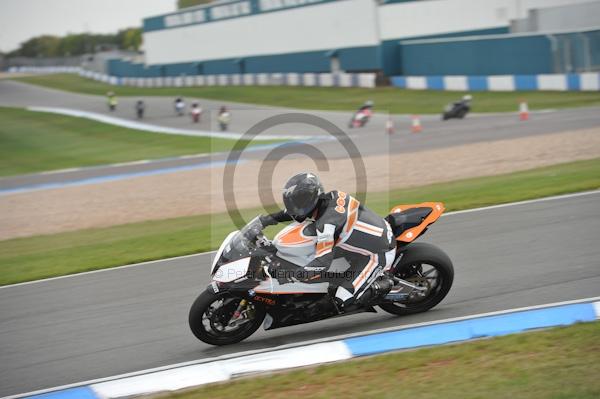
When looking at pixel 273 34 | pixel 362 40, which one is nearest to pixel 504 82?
pixel 362 40

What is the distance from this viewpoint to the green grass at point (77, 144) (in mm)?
29703

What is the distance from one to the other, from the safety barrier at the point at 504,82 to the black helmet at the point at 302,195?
1088 inches

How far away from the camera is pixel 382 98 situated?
4056cm

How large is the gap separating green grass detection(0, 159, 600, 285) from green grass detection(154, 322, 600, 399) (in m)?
5.85

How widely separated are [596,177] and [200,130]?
24998 millimetres

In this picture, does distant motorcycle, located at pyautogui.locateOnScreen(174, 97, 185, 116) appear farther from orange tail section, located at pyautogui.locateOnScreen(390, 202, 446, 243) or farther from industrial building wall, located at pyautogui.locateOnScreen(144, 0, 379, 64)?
orange tail section, located at pyautogui.locateOnScreen(390, 202, 446, 243)

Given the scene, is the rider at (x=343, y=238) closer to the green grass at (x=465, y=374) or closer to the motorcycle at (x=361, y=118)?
the green grass at (x=465, y=374)

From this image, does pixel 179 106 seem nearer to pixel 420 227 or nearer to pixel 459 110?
pixel 459 110

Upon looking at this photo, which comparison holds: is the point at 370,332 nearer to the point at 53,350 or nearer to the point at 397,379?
the point at 397,379

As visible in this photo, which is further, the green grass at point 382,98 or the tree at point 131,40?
the tree at point 131,40

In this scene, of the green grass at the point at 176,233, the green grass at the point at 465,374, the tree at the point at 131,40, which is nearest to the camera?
the green grass at the point at 465,374

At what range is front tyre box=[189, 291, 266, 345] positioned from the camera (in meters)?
7.31

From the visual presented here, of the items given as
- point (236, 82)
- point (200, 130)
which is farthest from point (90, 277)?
point (236, 82)

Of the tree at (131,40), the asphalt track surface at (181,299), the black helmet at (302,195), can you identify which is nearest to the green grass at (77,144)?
the asphalt track surface at (181,299)
